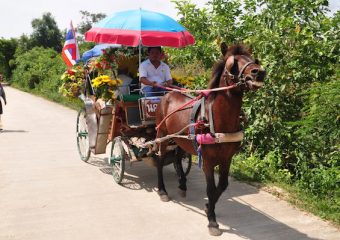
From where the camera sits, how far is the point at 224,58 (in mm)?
4773

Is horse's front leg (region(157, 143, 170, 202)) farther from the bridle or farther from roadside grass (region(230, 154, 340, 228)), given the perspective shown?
the bridle

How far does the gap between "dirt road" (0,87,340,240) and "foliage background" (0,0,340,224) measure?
557 mm

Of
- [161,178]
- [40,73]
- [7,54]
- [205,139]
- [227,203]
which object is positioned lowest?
[227,203]

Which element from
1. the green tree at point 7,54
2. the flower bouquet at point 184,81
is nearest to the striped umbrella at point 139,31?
the flower bouquet at point 184,81

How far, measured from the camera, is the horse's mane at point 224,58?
15.3ft

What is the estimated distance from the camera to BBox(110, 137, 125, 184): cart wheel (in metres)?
6.77

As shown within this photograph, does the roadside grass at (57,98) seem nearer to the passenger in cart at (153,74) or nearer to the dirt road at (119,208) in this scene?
the dirt road at (119,208)

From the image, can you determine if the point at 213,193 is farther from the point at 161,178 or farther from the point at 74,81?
the point at 74,81

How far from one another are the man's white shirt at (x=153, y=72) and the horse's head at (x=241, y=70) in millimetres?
1960

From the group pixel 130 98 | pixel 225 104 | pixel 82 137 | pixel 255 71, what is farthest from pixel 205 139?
pixel 82 137

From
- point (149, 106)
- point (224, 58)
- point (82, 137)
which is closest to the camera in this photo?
point (224, 58)

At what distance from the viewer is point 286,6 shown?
25.7 feet

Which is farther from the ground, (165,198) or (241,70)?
(241,70)

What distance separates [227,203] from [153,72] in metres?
2.37
